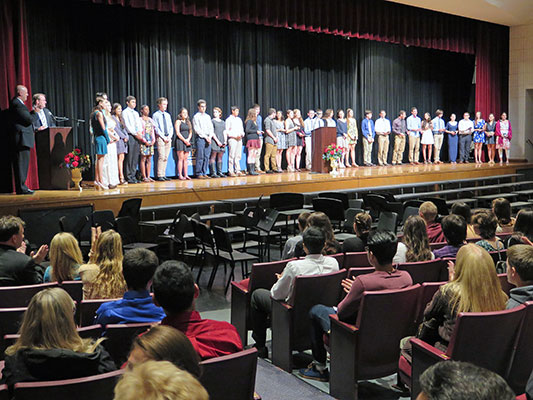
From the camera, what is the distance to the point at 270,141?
522 inches

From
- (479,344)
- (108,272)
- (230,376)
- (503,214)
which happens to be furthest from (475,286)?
(503,214)

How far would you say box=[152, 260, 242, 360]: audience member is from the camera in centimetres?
238

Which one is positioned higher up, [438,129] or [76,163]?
[438,129]

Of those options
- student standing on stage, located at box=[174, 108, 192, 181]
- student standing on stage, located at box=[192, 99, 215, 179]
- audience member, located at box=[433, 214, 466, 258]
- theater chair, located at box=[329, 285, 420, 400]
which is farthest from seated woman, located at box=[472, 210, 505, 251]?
student standing on stage, located at box=[192, 99, 215, 179]

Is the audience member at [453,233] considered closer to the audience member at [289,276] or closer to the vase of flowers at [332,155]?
the audience member at [289,276]

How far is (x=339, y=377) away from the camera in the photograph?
3.41m

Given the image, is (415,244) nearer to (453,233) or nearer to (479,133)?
(453,233)

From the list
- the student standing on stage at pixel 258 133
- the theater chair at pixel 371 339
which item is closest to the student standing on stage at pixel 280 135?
the student standing on stage at pixel 258 133

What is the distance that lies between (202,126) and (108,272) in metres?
7.93

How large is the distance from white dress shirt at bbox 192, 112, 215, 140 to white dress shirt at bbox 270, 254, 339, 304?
304 inches

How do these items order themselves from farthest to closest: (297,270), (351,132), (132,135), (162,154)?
(351,132) < (162,154) < (132,135) < (297,270)

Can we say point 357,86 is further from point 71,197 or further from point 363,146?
point 71,197

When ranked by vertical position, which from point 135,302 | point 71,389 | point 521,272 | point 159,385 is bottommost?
point 71,389

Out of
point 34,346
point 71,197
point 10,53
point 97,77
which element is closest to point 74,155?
point 71,197
